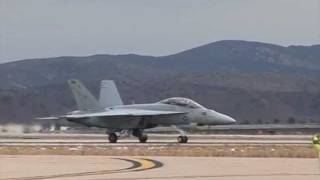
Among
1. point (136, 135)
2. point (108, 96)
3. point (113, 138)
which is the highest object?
point (108, 96)

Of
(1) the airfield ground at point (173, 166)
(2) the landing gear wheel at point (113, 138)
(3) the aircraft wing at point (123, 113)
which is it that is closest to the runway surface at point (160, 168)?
(1) the airfield ground at point (173, 166)

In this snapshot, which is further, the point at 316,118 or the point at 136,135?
the point at 316,118

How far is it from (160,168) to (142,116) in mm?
28497

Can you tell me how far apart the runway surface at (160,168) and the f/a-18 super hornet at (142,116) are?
20.5 m

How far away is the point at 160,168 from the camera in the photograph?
24.9 meters

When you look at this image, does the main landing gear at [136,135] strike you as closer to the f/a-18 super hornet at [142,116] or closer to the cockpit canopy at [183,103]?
the f/a-18 super hornet at [142,116]

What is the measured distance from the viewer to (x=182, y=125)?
173 ft

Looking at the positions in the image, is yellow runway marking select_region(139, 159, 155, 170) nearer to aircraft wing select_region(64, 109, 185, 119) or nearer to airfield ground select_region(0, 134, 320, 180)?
airfield ground select_region(0, 134, 320, 180)

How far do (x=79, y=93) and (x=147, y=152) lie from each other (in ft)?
80.2

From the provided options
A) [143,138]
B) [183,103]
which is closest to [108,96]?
[143,138]

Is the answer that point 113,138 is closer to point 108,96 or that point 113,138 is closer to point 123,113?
point 123,113

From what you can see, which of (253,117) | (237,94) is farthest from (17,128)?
(237,94)

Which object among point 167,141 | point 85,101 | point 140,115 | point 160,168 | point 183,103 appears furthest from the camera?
point 85,101

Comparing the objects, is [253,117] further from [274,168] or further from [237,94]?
[274,168]
